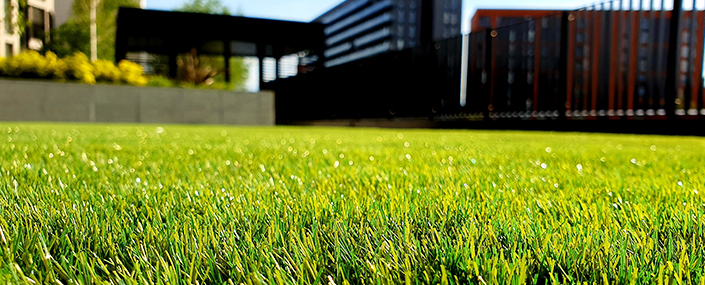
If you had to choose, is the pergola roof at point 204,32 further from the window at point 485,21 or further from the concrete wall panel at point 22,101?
the window at point 485,21

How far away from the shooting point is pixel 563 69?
1098 centimetres

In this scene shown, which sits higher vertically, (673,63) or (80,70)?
(80,70)

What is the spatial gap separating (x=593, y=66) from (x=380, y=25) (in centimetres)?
11875

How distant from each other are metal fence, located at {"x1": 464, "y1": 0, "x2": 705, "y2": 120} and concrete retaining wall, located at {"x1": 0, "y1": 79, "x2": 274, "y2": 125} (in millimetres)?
8663

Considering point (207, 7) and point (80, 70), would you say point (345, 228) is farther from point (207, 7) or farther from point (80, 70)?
point (207, 7)

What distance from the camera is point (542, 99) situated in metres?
11.4

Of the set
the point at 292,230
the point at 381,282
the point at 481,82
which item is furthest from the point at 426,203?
the point at 481,82

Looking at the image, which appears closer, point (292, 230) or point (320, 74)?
point (292, 230)

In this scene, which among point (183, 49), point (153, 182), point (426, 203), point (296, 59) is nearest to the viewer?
point (426, 203)

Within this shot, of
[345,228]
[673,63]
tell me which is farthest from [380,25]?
[345,228]

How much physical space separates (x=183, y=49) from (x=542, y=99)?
19.5m

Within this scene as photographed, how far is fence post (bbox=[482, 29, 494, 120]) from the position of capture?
497 inches

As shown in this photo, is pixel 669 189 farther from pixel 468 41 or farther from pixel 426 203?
pixel 468 41

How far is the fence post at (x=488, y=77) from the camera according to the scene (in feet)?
41.4
